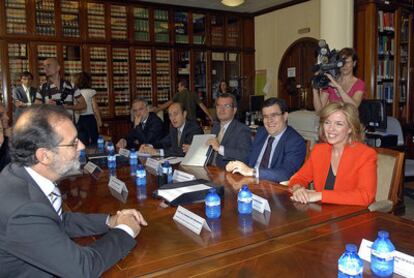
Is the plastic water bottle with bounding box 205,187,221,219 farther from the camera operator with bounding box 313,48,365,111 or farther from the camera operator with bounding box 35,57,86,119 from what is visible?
the camera operator with bounding box 35,57,86,119

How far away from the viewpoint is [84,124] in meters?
5.12

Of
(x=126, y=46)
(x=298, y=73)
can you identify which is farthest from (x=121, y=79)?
(x=298, y=73)

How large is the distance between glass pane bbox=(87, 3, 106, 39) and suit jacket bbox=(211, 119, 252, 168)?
14.6 feet

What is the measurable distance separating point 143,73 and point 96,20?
1.24 m

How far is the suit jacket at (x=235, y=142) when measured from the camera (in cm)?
303

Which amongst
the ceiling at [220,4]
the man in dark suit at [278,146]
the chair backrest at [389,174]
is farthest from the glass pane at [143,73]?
the chair backrest at [389,174]

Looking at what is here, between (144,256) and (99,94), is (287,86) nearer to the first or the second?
(99,94)

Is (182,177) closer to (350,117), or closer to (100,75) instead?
(350,117)

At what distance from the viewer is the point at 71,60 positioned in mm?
6605

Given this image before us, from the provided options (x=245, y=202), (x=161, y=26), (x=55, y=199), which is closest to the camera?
(x=55, y=199)

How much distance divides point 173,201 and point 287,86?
6.25m

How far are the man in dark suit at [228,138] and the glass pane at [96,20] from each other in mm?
4225

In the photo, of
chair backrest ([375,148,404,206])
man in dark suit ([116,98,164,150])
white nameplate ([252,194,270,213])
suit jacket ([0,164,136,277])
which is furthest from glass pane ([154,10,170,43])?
suit jacket ([0,164,136,277])

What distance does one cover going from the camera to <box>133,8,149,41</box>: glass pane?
7107mm
